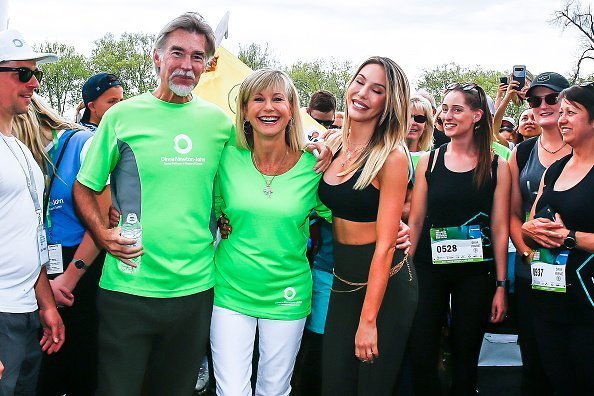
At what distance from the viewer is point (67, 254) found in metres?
3.38

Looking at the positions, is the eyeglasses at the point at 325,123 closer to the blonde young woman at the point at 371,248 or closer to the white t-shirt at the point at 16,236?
the blonde young woman at the point at 371,248

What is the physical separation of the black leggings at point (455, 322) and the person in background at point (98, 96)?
8.96 feet

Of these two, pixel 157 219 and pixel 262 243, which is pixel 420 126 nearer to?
pixel 262 243

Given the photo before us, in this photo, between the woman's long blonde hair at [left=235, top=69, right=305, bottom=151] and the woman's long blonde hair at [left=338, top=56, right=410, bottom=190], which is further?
the woman's long blonde hair at [left=235, top=69, right=305, bottom=151]

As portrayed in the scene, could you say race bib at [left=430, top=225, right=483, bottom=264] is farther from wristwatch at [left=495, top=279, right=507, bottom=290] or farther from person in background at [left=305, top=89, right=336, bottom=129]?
person in background at [left=305, top=89, right=336, bottom=129]

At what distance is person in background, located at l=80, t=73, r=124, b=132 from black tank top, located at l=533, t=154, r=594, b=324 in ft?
10.6

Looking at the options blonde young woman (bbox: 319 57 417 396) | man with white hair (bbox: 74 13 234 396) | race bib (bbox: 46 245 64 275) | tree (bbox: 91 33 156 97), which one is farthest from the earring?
tree (bbox: 91 33 156 97)

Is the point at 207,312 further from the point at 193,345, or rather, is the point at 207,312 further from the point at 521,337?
the point at 521,337

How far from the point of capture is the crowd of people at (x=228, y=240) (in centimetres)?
276

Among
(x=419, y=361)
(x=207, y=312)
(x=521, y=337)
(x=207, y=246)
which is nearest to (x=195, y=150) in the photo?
(x=207, y=246)

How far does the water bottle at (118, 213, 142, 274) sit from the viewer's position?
2.75m

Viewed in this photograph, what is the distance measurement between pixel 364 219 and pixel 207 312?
93 cm

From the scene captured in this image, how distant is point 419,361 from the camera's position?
12.2ft

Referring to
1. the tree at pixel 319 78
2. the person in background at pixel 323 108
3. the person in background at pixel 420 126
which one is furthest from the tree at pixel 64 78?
the person in background at pixel 420 126
